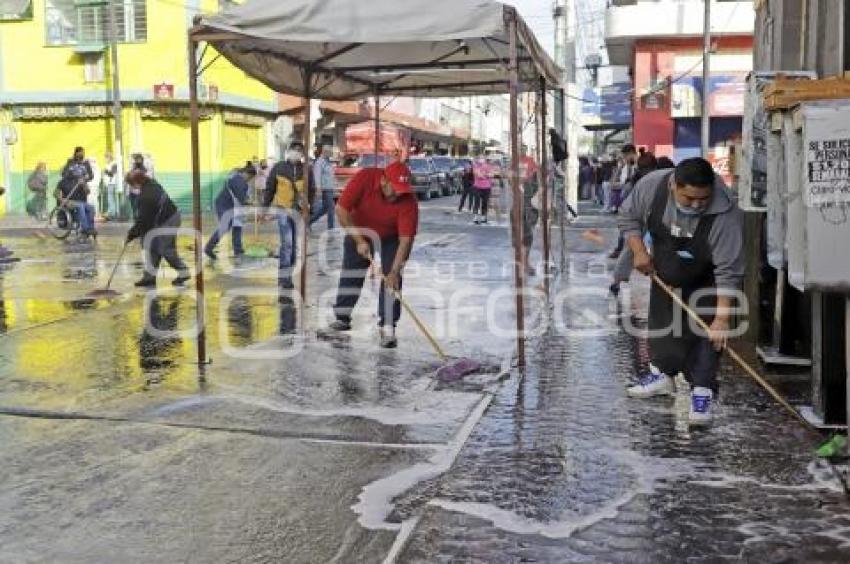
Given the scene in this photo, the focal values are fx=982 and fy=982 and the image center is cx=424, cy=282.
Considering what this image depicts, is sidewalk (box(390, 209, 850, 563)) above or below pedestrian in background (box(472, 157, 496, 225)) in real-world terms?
below

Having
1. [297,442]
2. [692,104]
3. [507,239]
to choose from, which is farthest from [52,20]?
[297,442]

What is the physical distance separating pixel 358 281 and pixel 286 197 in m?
3.57

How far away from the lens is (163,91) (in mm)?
26797

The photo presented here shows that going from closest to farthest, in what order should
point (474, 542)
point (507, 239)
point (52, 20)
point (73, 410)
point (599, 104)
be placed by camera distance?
point (474, 542) → point (73, 410) → point (507, 239) → point (52, 20) → point (599, 104)

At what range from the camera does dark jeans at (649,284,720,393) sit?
5.98 metres

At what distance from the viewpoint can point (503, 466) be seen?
5.11 m

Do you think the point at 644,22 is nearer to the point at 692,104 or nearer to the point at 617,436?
the point at 692,104

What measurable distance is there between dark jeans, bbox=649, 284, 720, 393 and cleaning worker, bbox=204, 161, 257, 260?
9.68 metres

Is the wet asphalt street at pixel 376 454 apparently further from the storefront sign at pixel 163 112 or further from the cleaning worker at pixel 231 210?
the storefront sign at pixel 163 112

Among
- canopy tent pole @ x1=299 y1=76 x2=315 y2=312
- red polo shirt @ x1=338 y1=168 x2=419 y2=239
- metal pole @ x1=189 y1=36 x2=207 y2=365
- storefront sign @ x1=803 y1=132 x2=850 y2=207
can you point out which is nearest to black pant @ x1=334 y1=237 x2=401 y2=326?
red polo shirt @ x1=338 y1=168 x2=419 y2=239

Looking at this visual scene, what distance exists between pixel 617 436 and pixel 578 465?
62 cm

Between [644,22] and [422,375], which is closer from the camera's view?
[422,375]

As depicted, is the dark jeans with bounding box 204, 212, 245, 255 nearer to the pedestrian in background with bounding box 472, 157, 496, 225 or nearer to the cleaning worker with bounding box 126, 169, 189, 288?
the cleaning worker with bounding box 126, 169, 189, 288

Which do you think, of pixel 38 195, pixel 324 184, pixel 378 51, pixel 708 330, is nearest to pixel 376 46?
pixel 378 51
